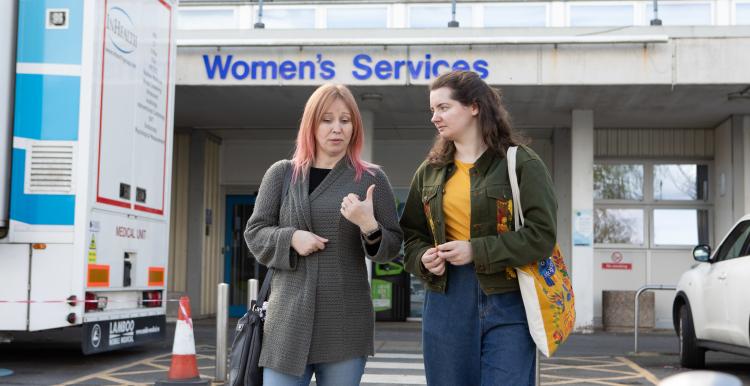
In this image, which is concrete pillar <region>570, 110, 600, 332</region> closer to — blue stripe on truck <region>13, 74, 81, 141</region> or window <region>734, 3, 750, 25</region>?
window <region>734, 3, 750, 25</region>

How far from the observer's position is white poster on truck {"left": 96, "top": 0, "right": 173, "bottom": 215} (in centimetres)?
841

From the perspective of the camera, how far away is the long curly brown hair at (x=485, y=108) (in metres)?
3.31

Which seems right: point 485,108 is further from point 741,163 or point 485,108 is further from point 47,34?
point 741,163

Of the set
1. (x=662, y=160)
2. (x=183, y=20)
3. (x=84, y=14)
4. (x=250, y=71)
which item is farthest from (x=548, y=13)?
(x=84, y=14)

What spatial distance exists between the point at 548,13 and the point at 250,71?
16.8 feet

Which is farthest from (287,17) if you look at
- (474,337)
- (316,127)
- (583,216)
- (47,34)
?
(474,337)

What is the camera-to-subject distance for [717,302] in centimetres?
879

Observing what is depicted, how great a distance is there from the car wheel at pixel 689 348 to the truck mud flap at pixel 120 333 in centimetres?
570

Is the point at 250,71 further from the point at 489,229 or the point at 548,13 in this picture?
the point at 489,229

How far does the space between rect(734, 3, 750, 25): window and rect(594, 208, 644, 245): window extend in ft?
13.1

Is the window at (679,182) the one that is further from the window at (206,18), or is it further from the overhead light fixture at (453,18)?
the window at (206,18)

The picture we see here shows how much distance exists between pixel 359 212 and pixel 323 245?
0.19m

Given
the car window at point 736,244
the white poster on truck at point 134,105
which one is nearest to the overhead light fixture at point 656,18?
the car window at point 736,244

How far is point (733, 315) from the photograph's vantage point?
328 inches
